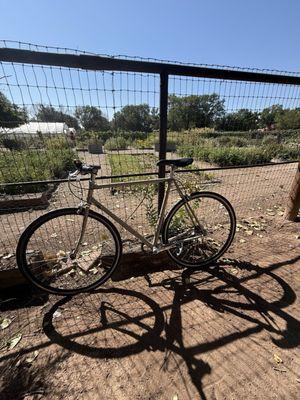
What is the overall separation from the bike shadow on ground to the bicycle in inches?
8.6

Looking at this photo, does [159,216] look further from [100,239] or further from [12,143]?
[12,143]

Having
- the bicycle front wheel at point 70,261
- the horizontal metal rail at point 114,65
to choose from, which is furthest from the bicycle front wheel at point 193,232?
the horizontal metal rail at point 114,65

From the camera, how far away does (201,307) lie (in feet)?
7.93

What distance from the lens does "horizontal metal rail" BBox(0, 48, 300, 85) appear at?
A: 206 cm

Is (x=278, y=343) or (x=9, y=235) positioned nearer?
(x=278, y=343)

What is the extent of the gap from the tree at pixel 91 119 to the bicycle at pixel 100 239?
63 centimetres

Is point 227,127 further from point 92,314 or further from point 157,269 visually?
point 92,314

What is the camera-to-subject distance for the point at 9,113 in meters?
2.31

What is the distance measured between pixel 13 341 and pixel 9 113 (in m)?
2.01

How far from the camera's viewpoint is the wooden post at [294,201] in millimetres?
3932

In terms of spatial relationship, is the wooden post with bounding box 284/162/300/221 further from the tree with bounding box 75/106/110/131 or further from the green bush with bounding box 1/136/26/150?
the green bush with bounding box 1/136/26/150

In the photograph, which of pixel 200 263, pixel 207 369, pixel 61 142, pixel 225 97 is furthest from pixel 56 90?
pixel 207 369

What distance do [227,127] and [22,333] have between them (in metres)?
3.33

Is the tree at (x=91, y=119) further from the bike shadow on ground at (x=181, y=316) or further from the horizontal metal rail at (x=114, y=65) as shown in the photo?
the bike shadow on ground at (x=181, y=316)
